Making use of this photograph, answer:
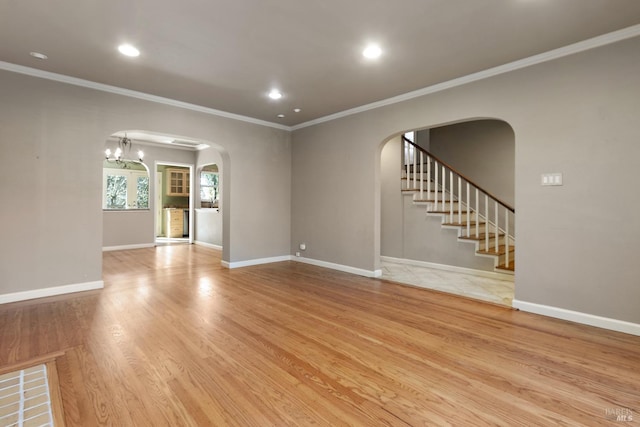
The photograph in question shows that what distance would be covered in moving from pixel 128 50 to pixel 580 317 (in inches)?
208

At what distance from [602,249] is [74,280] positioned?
236 inches

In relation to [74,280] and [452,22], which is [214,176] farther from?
[452,22]

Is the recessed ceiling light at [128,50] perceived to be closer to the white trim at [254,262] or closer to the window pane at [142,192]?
the white trim at [254,262]

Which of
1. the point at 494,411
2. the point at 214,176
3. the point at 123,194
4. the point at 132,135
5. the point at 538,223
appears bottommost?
the point at 494,411

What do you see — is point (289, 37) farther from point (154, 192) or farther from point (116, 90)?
point (154, 192)

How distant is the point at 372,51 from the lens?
126 inches

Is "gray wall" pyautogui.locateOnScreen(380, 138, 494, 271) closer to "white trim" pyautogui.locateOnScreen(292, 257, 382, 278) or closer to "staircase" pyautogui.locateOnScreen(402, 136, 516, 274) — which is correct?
"staircase" pyautogui.locateOnScreen(402, 136, 516, 274)

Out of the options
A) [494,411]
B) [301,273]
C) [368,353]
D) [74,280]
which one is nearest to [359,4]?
[368,353]

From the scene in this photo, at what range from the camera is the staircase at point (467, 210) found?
5.06m

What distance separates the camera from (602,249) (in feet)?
9.64

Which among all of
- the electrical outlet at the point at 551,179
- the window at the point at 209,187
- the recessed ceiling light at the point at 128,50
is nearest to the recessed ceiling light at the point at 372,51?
the electrical outlet at the point at 551,179

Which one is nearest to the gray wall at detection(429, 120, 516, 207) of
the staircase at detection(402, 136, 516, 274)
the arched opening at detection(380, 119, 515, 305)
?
the arched opening at detection(380, 119, 515, 305)

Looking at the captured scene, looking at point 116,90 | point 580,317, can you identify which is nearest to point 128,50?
point 116,90

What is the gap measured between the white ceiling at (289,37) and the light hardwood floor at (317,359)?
108 inches
